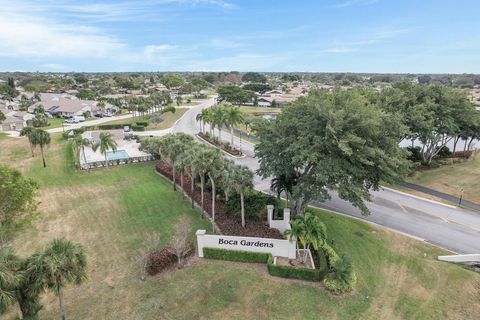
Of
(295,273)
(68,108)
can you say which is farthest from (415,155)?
(68,108)

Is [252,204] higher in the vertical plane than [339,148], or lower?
lower

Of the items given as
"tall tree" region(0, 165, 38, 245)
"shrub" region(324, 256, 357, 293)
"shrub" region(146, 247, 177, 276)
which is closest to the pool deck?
"tall tree" region(0, 165, 38, 245)

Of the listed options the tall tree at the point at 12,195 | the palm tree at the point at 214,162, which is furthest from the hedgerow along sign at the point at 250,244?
the tall tree at the point at 12,195

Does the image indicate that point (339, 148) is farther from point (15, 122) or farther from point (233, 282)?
point (15, 122)

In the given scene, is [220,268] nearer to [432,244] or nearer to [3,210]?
[3,210]

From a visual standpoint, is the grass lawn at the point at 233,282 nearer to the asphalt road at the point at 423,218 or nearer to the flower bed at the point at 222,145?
the asphalt road at the point at 423,218

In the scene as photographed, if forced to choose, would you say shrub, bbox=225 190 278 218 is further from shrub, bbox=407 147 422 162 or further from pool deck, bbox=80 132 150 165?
shrub, bbox=407 147 422 162
